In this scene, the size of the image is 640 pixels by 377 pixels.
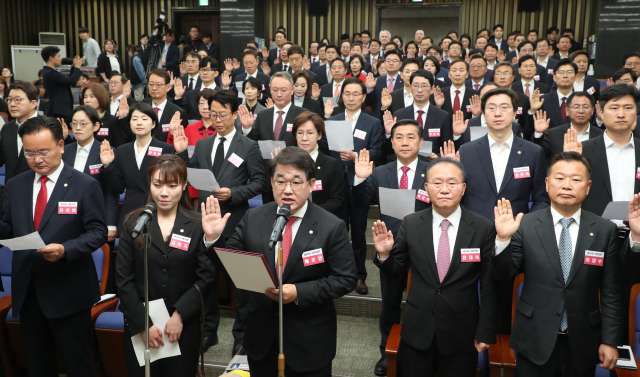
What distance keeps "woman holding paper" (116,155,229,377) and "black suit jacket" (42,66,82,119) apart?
5707mm

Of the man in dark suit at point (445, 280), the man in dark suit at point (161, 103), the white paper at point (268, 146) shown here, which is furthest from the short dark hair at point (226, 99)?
the man in dark suit at point (445, 280)

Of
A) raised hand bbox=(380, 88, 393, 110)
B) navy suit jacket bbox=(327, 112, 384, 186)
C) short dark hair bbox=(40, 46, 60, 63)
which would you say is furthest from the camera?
short dark hair bbox=(40, 46, 60, 63)

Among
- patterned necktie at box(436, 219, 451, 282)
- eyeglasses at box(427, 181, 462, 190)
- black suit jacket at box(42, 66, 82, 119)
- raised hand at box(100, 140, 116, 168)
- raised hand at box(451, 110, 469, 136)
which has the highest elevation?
black suit jacket at box(42, 66, 82, 119)

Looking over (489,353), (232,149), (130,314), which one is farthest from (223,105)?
(489,353)

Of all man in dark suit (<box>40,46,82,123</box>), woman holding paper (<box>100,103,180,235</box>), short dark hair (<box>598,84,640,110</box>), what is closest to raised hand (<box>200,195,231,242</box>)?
woman holding paper (<box>100,103,180,235</box>)

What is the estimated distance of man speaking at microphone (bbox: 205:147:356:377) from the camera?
7.09ft

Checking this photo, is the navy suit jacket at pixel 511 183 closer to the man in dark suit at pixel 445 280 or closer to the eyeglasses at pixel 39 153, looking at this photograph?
the man in dark suit at pixel 445 280

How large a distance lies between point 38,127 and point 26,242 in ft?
2.13

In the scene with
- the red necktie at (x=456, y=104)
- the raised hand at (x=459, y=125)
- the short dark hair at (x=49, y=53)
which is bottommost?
the raised hand at (x=459, y=125)

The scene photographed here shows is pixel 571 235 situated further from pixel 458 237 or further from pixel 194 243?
pixel 194 243

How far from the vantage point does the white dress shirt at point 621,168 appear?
3014mm

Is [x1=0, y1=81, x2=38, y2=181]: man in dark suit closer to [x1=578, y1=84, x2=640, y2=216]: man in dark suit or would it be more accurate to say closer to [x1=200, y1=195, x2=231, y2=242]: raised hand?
[x1=200, y1=195, x2=231, y2=242]: raised hand

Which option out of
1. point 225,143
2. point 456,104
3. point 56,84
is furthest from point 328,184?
point 56,84

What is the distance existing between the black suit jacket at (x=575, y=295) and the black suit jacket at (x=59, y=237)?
200 cm
